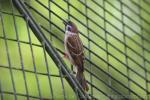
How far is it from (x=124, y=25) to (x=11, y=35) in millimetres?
407

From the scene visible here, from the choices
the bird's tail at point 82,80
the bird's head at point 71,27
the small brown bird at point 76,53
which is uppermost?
the bird's head at point 71,27

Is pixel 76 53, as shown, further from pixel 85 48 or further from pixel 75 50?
pixel 85 48

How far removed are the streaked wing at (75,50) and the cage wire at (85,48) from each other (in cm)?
3

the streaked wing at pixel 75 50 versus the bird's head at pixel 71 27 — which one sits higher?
the bird's head at pixel 71 27

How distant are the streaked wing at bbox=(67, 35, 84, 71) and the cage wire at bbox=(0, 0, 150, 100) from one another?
1.2 inches

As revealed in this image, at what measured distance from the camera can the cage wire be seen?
1.17 m

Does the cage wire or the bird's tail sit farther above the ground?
the cage wire

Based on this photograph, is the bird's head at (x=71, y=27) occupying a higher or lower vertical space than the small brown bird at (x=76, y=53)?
higher

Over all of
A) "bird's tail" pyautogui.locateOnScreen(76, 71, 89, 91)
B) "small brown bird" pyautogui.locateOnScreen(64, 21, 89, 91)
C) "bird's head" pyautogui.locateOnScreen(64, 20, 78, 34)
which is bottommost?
"bird's tail" pyautogui.locateOnScreen(76, 71, 89, 91)

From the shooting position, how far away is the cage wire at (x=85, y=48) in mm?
1171

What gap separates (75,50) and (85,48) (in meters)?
0.11

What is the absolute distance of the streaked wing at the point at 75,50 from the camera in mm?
1210

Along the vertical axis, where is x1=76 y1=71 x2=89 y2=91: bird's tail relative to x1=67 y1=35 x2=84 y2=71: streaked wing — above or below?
below

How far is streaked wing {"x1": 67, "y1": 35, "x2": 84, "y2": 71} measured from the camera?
1210 millimetres
